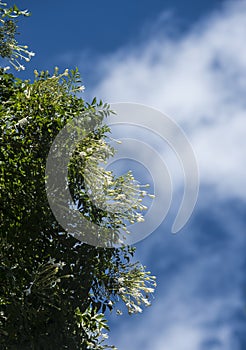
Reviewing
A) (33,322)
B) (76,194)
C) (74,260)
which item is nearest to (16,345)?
(33,322)

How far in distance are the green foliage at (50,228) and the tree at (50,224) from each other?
0.06ft

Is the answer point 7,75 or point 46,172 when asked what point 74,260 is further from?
point 7,75

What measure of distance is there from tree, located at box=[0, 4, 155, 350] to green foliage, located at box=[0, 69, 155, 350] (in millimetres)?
19

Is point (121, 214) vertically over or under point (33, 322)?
over

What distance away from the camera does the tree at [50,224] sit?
11.1m

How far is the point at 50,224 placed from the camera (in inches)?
464

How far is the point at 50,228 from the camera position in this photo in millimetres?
11883

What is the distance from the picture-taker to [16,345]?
35.9 feet

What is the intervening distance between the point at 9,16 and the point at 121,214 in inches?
181

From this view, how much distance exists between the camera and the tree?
11.1 metres

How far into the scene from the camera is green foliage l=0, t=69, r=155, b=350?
36.3ft

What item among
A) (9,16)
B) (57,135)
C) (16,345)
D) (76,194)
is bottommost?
(16,345)

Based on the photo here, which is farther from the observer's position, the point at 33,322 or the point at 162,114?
the point at 162,114

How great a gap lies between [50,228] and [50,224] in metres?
0.13
